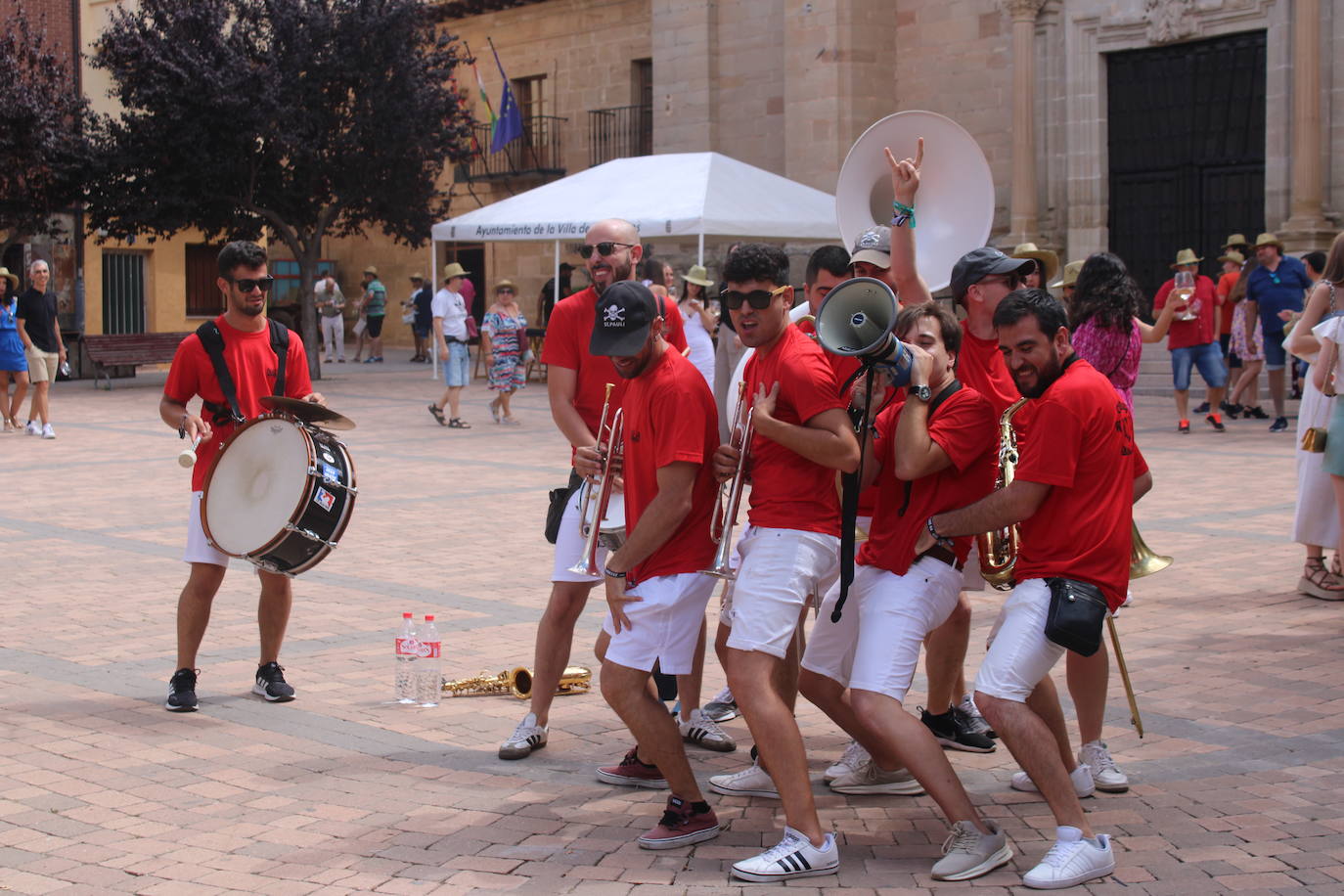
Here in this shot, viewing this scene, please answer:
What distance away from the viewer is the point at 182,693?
20.1 ft

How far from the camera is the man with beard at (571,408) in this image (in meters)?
5.59

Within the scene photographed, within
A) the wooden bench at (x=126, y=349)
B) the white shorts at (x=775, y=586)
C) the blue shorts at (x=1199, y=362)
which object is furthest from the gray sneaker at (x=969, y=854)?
the wooden bench at (x=126, y=349)

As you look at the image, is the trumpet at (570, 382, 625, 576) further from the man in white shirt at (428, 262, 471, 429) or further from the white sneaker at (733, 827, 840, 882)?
the man in white shirt at (428, 262, 471, 429)

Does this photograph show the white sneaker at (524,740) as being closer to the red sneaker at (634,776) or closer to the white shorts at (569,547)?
the red sneaker at (634,776)

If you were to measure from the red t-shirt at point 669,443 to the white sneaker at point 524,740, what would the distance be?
1.18 metres

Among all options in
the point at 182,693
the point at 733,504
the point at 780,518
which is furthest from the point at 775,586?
the point at 182,693

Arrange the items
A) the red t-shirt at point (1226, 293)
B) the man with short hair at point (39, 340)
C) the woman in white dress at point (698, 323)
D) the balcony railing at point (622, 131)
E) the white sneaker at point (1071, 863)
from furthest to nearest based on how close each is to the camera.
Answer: the balcony railing at point (622, 131), the red t-shirt at point (1226, 293), the man with short hair at point (39, 340), the woman in white dress at point (698, 323), the white sneaker at point (1071, 863)

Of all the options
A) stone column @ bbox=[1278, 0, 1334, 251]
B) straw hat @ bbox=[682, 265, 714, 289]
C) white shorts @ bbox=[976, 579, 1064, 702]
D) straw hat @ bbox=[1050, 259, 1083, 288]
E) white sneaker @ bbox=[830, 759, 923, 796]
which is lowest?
white sneaker @ bbox=[830, 759, 923, 796]

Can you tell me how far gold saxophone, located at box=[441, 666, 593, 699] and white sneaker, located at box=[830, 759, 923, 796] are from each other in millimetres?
1590

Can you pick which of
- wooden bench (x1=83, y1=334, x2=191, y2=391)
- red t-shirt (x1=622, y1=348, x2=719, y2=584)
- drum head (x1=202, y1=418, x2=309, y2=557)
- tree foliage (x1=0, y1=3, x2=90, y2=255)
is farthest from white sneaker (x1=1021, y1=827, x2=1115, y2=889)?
tree foliage (x1=0, y1=3, x2=90, y2=255)

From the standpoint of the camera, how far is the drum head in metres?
5.83

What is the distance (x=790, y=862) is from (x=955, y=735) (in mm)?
1593

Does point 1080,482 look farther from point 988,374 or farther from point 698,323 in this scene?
point 698,323

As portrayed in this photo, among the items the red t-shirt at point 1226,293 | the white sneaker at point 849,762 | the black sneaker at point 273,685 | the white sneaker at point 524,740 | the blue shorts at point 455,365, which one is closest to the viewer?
the white sneaker at point 849,762
